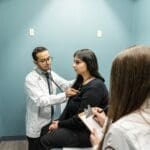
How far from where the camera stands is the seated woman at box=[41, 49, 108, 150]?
2418mm

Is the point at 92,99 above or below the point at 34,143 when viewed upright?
above

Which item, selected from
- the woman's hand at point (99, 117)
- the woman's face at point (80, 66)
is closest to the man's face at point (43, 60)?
the woman's face at point (80, 66)

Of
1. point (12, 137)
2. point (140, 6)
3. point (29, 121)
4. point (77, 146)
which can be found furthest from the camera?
point (12, 137)

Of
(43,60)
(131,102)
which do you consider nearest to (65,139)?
(43,60)

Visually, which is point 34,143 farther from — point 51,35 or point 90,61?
point 51,35

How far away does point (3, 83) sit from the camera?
3.83 m

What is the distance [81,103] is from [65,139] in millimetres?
318

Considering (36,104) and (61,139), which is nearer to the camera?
(61,139)

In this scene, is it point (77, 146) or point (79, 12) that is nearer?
point (77, 146)

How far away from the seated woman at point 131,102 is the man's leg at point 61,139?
53.4 inches

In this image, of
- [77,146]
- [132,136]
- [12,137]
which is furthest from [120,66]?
[12,137]

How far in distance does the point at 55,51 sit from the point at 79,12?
0.58m

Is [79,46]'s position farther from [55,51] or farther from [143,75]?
[143,75]

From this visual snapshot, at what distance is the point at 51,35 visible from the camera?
12.5ft
